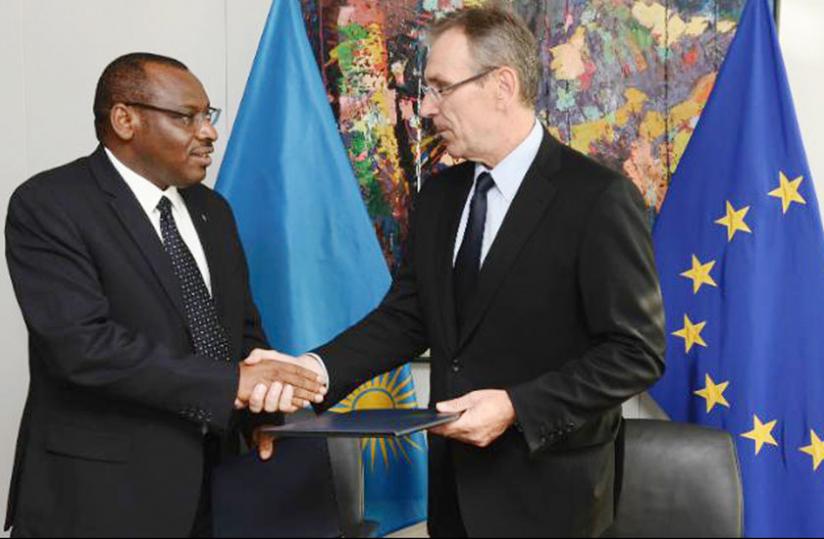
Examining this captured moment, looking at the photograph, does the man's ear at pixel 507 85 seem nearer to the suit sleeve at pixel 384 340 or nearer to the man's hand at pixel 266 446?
the suit sleeve at pixel 384 340

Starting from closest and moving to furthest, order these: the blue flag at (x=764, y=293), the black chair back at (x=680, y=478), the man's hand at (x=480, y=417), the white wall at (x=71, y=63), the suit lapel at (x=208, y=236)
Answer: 1. the man's hand at (x=480, y=417)
2. the suit lapel at (x=208, y=236)
3. the black chair back at (x=680, y=478)
4. the blue flag at (x=764, y=293)
5. the white wall at (x=71, y=63)

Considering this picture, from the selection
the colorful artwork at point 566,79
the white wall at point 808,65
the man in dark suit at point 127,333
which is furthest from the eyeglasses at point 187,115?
the white wall at point 808,65

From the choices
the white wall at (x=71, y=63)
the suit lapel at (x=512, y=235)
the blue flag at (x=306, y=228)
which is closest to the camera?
the suit lapel at (x=512, y=235)

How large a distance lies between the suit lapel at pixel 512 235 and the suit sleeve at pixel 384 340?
36 cm

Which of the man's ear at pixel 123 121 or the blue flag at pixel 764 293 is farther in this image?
the blue flag at pixel 764 293

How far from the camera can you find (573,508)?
6.95 feet

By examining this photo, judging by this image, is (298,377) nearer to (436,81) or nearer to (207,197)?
(207,197)

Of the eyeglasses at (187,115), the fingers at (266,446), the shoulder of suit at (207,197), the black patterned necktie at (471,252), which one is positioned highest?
the eyeglasses at (187,115)

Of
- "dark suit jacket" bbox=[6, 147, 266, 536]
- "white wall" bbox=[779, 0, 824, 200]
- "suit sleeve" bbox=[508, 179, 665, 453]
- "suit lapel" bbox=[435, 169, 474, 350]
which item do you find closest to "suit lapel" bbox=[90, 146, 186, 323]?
"dark suit jacket" bbox=[6, 147, 266, 536]

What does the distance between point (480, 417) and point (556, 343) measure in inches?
9.9

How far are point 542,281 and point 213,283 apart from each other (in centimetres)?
86

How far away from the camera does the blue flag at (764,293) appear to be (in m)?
2.92

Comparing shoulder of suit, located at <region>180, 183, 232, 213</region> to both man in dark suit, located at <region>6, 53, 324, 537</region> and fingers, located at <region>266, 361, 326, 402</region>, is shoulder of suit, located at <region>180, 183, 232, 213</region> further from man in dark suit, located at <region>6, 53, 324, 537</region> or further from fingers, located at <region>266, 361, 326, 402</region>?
fingers, located at <region>266, 361, 326, 402</region>

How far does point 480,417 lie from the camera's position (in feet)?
6.57
